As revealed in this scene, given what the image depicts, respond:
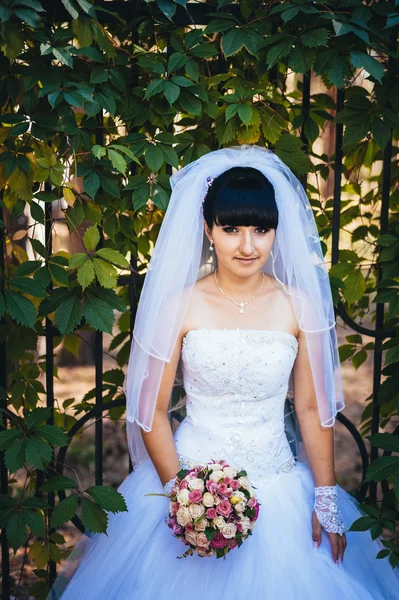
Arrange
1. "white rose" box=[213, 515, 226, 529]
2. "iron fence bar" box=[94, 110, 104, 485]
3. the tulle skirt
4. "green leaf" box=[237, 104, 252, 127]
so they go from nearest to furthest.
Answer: "white rose" box=[213, 515, 226, 529], the tulle skirt, "green leaf" box=[237, 104, 252, 127], "iron fence bar" box=[94, 110, 104, 485]

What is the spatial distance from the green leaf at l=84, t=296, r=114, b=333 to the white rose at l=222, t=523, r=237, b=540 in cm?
76

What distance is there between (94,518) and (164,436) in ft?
1.24

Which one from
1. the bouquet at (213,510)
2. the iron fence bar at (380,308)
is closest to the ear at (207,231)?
the iron fence bar at (380,308)

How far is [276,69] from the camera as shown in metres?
2.77

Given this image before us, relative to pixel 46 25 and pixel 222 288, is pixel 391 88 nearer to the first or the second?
pixel 222 288

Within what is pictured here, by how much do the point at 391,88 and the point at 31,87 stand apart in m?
1.32

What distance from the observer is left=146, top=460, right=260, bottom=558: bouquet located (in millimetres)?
2113

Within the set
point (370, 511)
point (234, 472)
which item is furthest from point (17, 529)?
point (370, 511)

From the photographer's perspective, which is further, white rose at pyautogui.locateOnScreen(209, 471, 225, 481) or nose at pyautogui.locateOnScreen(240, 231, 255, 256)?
nose at pyautogui.locateOnScreen(240, 231, 255, 256)

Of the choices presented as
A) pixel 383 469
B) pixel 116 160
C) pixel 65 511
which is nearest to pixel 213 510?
pixel 65 511

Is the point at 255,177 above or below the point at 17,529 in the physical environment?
above

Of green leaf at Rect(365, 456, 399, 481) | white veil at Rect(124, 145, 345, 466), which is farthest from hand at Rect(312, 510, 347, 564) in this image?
white veil at Rect(124, 145, 345, 466)

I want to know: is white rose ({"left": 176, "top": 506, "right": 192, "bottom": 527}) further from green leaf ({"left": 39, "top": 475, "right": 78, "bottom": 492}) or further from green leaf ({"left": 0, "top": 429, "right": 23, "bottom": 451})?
green leaf ({"left": 0, "top": 429, "right": 23, "bottom": 451})

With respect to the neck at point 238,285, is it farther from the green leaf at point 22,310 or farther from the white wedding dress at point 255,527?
the green leaf at point 22,310
